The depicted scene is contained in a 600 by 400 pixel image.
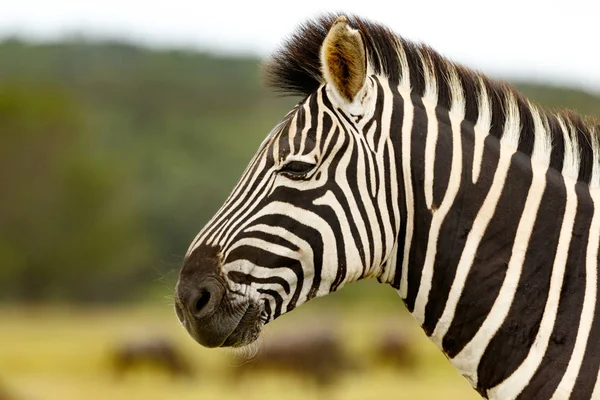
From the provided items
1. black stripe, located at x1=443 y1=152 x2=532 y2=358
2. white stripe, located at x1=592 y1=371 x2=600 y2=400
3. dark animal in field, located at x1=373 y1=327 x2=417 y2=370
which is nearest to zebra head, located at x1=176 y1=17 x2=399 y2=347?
black stripe, located at x1=443 y1=152 x2=532 y2=358

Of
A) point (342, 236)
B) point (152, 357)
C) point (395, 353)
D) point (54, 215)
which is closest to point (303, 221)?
point (342, 236)

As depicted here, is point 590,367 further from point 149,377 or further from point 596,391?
point 149,377

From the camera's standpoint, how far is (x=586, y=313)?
14.4 feet

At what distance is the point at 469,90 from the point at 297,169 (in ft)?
3.76

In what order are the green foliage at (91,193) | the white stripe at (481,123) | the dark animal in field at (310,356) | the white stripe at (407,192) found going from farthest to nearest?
the green foliage at (91,193)
the dark animal in field at (310,356)
the white stripe at (481,123)
the white stripe at (407,192)

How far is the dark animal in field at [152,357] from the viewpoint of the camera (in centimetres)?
3431

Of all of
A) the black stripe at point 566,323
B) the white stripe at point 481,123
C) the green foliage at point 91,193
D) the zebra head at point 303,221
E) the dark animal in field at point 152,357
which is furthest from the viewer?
the green foliage at point 91,193

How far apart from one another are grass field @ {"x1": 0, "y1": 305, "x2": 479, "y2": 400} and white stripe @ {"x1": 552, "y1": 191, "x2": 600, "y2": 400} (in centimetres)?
1687

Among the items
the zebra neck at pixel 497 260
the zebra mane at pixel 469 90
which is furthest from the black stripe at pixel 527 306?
the zebra mane at pixel 469 90

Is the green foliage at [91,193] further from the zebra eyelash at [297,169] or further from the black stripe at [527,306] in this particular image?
the zebra eyelash at [297,169]

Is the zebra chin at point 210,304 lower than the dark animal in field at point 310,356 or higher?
higher

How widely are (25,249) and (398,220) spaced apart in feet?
219

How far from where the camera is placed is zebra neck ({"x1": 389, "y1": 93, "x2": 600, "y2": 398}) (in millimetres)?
4398

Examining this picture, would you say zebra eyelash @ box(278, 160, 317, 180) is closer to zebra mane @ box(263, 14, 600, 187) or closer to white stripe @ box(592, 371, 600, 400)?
zebra mane @ box(263, 14, 600, 187)
